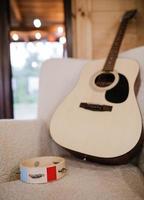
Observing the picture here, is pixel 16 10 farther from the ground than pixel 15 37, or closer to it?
farther from the ground

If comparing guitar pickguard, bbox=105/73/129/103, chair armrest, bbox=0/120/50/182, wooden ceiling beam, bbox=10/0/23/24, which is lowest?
chair armrest, bbox=0/120/50/182

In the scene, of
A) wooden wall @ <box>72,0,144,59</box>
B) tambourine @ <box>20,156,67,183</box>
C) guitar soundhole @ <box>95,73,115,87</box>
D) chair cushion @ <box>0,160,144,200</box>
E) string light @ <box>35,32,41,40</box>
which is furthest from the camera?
string light @ <box>35,32,41,40</box>

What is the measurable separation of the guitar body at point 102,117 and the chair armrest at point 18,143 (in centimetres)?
6

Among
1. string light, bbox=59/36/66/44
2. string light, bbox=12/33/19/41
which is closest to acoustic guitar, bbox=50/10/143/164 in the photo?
string light, bbox=59/36/66/44

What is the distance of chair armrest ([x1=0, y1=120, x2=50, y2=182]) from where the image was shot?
101 centimetres

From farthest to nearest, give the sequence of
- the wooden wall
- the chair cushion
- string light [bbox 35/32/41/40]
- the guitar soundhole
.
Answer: string light [bbox 35/32/41/40]
the wooden wall
the guitar soundhole
the chair cushion

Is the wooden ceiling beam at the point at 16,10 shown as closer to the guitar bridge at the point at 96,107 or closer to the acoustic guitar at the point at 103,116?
the acoustic guitar at the point at 103,116

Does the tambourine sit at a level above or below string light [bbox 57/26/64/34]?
below

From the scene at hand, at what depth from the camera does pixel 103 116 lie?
114cm

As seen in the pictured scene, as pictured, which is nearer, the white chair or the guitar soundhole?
the white chair

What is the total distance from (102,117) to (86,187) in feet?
1.26

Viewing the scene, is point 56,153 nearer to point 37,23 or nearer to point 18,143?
point 18,143

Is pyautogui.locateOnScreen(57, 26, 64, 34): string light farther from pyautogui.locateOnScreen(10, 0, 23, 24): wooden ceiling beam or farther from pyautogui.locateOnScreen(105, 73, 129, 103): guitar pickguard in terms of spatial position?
pyautogui.locateOnScreen(105, 73, 129, 103): guitar pickguard

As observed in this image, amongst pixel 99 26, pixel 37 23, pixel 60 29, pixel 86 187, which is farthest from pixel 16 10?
pixel 86 187
